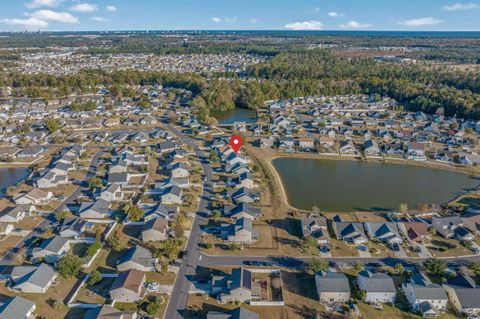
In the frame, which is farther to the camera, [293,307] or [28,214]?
[28,214]

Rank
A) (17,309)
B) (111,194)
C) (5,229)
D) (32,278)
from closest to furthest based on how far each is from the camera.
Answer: (17,309) → (32,278) → (5,229) → (111,194)

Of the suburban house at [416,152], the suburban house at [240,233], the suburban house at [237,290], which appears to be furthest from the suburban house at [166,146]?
the suburban house at [416,152]

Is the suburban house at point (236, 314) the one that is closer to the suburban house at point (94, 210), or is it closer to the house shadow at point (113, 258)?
the house shadow at point (113, 258)

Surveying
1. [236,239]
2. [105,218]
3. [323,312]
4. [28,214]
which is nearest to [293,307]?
[323,312]

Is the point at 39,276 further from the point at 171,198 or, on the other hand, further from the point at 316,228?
the point at 316,228

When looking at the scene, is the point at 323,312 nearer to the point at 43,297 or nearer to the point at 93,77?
the point at 43,297

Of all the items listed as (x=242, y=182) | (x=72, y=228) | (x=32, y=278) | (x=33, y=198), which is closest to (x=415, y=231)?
(x=242, y=182)

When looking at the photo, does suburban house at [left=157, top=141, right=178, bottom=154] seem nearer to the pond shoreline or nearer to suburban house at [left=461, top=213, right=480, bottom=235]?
the pond shoreline
